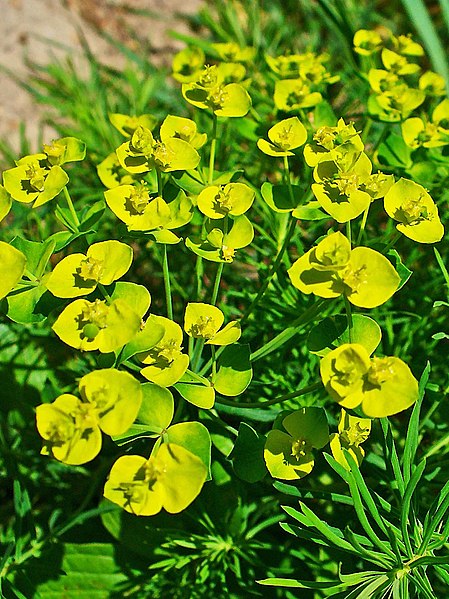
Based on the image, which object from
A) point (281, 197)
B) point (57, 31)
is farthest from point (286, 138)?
point (57, 31)

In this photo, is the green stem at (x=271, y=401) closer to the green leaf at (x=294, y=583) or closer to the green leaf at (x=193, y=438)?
the green leaf at (x=193, y=438)

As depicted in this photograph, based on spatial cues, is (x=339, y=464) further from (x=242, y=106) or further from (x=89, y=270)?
(x=242, y=106)

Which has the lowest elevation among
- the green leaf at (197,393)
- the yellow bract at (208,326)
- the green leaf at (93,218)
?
the green leaf at (197,393)

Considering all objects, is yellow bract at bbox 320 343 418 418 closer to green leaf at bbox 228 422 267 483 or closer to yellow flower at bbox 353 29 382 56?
green leaf at bbox 228 422 267 483

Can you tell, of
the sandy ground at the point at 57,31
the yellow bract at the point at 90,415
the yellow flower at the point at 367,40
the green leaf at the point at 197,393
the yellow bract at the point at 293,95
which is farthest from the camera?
the sandy ground at the point at 57,31

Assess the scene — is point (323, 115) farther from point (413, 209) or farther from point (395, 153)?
point (413, 209)

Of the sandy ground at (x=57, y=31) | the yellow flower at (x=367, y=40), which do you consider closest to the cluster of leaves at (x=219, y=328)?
the yellow flower at (x=367, y=40)

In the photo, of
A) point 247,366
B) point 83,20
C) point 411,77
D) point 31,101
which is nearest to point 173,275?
point 247,366
